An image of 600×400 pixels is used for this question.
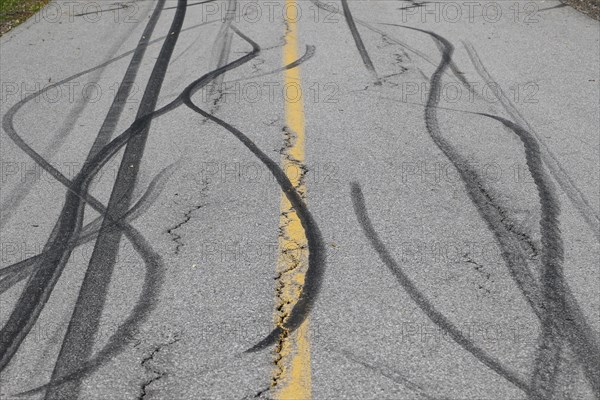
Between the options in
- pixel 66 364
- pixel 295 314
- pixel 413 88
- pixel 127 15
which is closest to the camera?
pixel 66 364

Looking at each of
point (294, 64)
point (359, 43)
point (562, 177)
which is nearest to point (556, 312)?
point (562, 177)

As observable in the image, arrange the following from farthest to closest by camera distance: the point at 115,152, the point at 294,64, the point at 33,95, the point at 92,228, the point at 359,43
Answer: the point at 359,43, the point at 294,64, the point at 33,95, the point at 115,152, the point at 92,228

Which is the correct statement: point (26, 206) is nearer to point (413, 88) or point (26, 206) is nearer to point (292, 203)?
point (292, 203)

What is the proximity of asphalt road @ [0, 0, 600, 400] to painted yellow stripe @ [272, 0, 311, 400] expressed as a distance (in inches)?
0.6

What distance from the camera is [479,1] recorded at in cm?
1188

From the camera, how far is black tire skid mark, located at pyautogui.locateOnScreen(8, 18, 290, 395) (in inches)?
150

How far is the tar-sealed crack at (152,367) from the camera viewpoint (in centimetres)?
367

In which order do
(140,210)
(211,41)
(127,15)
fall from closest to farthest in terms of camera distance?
1. (140,210)
2. (211,41)
3. (127,15)

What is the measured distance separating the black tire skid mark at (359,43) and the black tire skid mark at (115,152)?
1.21 meters

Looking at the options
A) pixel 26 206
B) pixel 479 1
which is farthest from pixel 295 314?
pixel 479 1

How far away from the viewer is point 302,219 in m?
5.26

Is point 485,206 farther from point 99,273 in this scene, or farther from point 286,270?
point 99,273

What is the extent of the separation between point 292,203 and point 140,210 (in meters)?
1.03

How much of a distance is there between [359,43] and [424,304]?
5.78m
